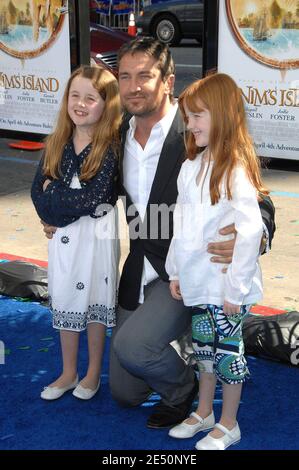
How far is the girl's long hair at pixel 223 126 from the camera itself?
11.1 ft

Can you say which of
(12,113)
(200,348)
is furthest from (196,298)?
(12,113)

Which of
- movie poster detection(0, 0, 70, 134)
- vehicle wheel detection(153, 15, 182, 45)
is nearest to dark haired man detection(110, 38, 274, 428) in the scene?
movie poster detection(0, 0, 70, 134)

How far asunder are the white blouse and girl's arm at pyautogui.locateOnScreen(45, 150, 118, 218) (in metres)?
0.43

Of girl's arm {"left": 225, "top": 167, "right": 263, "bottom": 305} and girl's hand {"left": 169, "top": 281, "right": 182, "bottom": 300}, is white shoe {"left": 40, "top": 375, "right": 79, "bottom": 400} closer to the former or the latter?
girl's hand {"left": 169, "top": 281, "right": 182, "bottom": 300}

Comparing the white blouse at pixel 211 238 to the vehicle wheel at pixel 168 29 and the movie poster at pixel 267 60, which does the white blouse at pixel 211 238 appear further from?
the vehicle wheel at pixel 168 29

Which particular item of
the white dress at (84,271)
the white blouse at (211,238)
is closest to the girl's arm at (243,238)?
the white blouse at (211,238)

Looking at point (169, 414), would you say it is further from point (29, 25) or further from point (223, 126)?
point (29, 25)

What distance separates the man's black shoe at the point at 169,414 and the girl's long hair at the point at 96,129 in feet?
4.16

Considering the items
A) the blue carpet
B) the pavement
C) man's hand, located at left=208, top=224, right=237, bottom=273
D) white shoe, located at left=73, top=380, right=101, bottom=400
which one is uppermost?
man's hand, located at left=208, top=224, right=237, bottom=273

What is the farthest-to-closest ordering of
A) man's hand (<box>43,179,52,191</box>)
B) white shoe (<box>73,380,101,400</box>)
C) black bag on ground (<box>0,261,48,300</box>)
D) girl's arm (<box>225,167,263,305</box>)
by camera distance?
black bag on ground (<box>0,261,48,300</box>)
white shoe (<box>73,380,101,400</box>)
man's hand (<box>43,179,52,191</box>)
girl's arm (<box>225,167,263,305</box>)

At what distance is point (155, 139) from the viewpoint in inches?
152

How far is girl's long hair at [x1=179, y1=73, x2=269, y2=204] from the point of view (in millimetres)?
3389

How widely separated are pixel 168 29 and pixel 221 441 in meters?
19.1

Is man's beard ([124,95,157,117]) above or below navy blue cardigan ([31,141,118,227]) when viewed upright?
above
